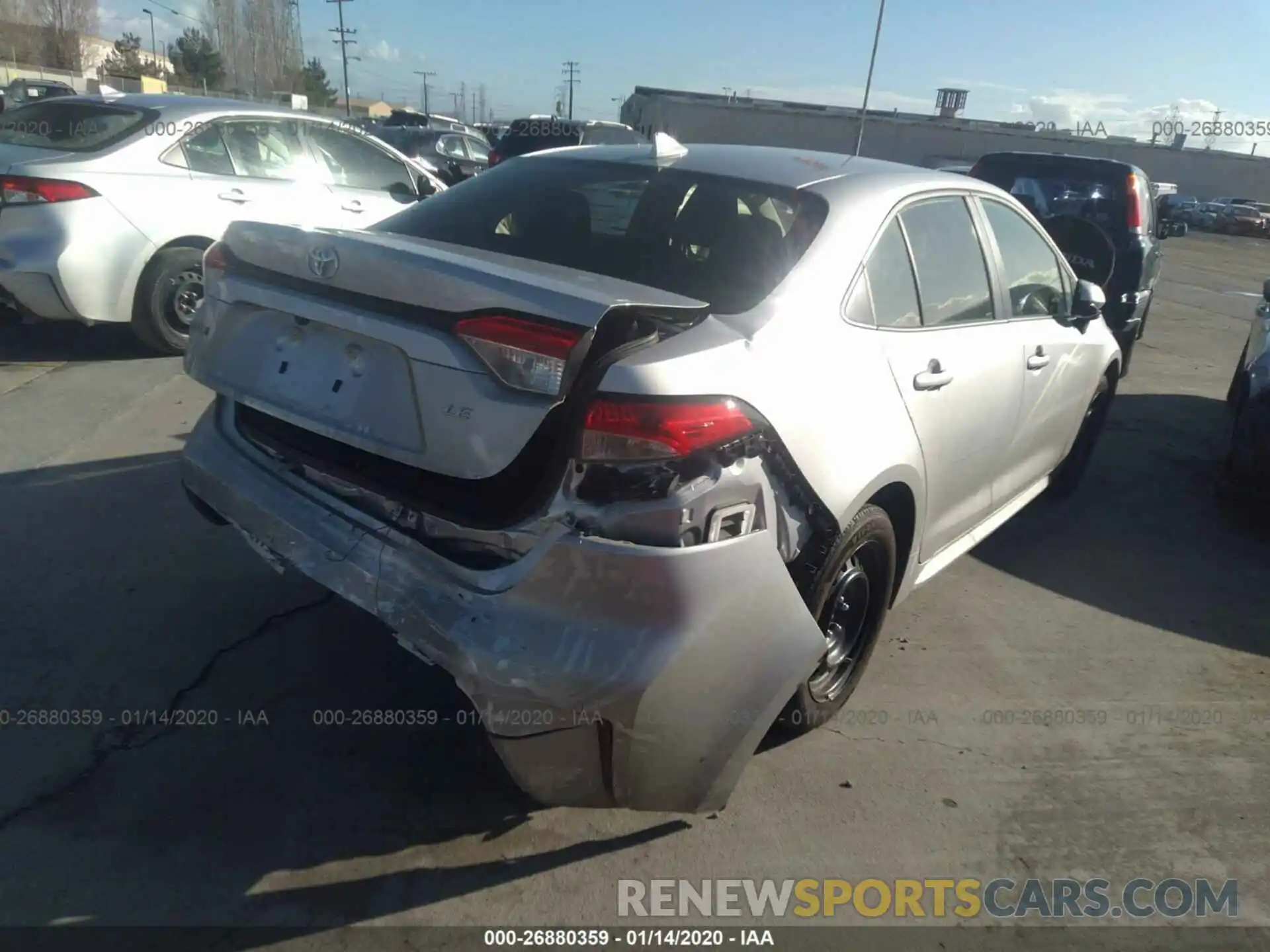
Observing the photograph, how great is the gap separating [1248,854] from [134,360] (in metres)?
6.57

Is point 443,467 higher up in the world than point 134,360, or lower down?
higher up

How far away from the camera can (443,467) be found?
2307mm

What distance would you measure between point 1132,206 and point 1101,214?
0.83 ft

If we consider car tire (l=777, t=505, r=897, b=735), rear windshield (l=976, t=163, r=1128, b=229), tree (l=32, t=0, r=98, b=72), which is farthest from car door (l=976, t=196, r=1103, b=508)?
tree (l=32, t=0, r=98, b=72)

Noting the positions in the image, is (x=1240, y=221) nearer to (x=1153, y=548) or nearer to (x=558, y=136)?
(x=558, y=136)

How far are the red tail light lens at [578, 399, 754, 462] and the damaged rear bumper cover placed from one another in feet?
0.64

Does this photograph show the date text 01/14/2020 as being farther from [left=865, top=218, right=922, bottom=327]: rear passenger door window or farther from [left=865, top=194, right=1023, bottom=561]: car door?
[left=865, top=218, right=922, bottom=327]: rear passenger door window

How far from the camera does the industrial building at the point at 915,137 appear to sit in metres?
50.1

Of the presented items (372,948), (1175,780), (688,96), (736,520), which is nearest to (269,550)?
(372,948)

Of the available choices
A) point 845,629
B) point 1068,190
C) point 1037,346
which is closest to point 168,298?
point 845,629

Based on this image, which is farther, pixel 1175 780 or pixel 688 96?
pixel 688 96

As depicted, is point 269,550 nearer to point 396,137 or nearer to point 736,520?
point 736,520

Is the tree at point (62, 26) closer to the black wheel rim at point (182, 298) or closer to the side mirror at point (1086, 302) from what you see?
the black wheel rim at point (182, 298)


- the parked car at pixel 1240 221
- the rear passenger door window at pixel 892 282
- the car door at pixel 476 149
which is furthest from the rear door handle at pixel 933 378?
the parked car at pixel 1240 221
